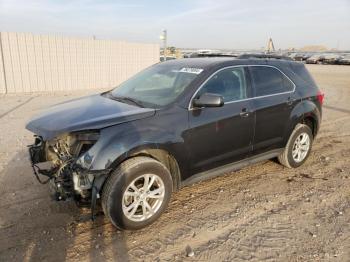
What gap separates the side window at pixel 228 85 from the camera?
4136 mm

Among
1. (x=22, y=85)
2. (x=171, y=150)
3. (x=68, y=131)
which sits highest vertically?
(x=68, y=131)

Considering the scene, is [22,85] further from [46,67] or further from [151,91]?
[151,91]

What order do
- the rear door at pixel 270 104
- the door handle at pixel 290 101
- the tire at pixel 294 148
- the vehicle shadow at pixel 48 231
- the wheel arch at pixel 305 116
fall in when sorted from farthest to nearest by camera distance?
the tire at pixel 294 148, the wheel arch at pixel 305 116, the door handle at pixel 290 101, the rear door at pixel 270 104, the vehicle shadow at pixel 48 231

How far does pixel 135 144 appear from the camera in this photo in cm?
337

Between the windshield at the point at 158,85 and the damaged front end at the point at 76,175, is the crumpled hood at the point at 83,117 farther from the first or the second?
the windshield at the point at 158,85

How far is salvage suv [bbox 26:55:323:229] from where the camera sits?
333 centimetres

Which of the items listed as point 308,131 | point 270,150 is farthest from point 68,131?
point 308,131

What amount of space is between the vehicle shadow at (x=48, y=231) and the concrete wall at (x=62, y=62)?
10.5 m

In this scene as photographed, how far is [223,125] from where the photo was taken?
412cm

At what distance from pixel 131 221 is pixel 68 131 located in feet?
3.70

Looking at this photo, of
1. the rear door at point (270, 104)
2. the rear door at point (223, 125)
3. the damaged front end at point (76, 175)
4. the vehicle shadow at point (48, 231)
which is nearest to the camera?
the vehicle shadow at point (48, 231)

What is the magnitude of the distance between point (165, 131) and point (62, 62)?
41.2 feet

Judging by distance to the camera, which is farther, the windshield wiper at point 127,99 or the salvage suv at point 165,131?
the windshield wiper at point 127,99

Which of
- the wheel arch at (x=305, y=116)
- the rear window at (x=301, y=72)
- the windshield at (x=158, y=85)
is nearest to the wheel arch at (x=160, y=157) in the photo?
the windshield at (x=158, y=85)
